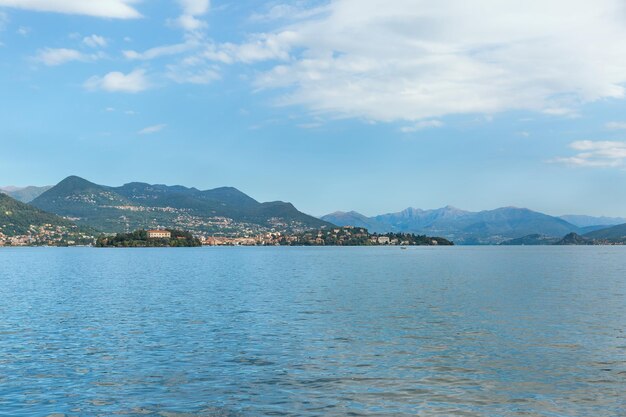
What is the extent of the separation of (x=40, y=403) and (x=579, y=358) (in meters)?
29.7

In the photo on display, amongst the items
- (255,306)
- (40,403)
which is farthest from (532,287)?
(40,403)

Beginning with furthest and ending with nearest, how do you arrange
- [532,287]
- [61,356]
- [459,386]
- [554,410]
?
1. [532,287]
2. [61,356]
3. [459,386]
4. [554,410]

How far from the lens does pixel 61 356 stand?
34.0 m

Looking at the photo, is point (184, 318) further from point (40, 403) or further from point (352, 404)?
point (352, 404)

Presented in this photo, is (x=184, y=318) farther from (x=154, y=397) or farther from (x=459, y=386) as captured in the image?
(x=459, y=386)

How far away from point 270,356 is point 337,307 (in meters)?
24.7

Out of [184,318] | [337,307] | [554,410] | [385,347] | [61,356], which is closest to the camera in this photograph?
[554,410]

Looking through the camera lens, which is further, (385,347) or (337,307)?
(337,307)

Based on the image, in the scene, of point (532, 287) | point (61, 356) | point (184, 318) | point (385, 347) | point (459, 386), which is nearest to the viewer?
point (459, 386)

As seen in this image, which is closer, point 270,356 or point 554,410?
point 554,410

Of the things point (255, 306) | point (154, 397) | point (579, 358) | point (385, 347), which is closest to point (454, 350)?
point (385, 347)

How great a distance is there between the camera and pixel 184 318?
4966 cm

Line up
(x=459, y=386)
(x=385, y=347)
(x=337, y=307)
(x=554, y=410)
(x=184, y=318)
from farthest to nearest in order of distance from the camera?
(x=337, y=307) < (x=184, y=318) < (x=385, y=347) < (x=459, y=386) < (x=554, y=410)

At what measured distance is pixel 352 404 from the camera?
24.5m
